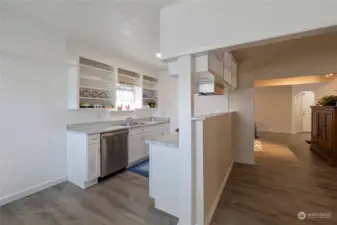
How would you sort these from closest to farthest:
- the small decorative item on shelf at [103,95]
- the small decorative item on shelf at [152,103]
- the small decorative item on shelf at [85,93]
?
the small decorative item on shelf at [85,93] < the small decorative item on shelf at [103,95] < the small decorative item on shelf at [152,103]

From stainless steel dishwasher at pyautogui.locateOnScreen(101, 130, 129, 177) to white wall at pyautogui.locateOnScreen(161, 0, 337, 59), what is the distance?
2.08 meters

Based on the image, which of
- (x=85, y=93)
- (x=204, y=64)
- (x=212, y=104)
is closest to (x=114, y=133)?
(x=85, y=93)

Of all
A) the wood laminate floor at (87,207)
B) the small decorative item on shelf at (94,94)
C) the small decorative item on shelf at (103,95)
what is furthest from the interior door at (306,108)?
the small decorative item on shelf at (94,94)

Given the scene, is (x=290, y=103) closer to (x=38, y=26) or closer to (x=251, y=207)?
(x=251, y=207)

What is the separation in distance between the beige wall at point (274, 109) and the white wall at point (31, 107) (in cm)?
937

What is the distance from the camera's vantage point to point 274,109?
9.33 metres

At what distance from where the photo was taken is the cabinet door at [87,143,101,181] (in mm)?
2984

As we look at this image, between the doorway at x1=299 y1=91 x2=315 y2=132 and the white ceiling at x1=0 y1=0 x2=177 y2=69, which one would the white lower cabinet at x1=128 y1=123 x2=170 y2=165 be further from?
the doorway at x1=299 y1=91 x2=315 y2=132

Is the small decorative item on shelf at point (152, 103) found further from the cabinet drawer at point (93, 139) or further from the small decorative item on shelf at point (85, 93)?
the cabinet drawer at point (93, 139)

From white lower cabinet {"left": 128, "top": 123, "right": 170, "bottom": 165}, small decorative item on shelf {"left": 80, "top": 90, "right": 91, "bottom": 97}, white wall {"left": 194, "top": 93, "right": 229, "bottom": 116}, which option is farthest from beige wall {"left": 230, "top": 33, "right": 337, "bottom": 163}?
small decorative item on shelf {"left": 80, "top": 90, "right": 91, "bottom": 97}

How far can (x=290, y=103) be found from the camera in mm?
8930

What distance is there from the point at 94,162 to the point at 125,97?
2237mm

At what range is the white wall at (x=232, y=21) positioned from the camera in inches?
51.8

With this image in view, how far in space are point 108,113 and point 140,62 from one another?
1619mm
